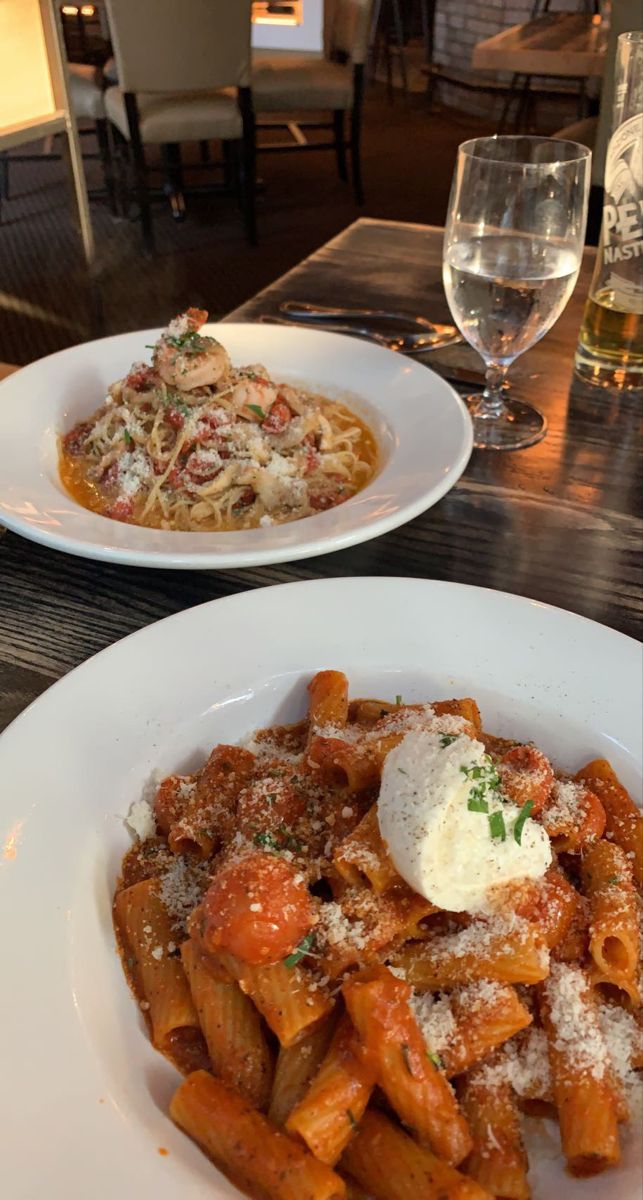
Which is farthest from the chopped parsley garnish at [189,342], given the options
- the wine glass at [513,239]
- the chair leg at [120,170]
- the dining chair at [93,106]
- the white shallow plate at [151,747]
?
the chair leg at [120,170]

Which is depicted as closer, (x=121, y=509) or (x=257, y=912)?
(x=257, y=912)

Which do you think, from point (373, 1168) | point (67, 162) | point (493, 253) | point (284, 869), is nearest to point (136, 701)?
point (284, 869)

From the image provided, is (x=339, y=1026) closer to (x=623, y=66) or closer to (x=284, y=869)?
(x=284, y=869)

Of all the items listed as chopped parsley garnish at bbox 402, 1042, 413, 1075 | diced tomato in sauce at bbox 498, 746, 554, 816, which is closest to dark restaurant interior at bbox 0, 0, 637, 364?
diced tomato in sauce at bbox 498, 746, 554, 816

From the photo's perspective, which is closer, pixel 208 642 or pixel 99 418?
pixel 208 642

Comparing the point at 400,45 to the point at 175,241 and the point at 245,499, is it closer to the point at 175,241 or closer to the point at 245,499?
the point at 175,241

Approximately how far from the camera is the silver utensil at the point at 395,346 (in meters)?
1.95

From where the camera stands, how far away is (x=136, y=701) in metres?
1.03

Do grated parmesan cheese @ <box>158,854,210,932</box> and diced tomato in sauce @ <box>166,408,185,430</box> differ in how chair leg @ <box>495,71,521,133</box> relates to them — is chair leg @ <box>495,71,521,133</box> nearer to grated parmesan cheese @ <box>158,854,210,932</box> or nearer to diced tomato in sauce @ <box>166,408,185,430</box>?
diced tomato in sauce @ <box>166,408,185,430</box>

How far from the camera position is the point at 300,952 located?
2.62ft

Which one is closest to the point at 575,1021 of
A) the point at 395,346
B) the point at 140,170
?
the point at 395,346

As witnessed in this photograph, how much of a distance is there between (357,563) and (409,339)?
0.90 m

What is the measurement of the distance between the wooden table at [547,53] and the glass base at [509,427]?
5.26 meters

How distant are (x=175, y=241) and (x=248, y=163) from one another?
747mm
